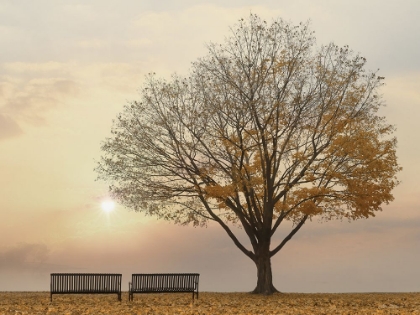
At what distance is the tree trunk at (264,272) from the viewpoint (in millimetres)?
29344

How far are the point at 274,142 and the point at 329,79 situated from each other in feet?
12.2

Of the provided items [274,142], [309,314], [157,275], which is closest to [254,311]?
[309,314]

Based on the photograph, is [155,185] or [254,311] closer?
[254,311]

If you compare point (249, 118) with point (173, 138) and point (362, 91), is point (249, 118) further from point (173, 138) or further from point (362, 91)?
point (362, 91)

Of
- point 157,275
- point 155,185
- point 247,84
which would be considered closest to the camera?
point 157,275

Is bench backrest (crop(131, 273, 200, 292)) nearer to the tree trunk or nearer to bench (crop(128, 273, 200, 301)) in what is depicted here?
bench (crop(128, 273, 200, 301))

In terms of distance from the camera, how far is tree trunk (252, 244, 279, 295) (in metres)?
29.3

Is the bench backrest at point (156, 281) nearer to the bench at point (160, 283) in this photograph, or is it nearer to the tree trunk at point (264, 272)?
the bench at point (160, 283)

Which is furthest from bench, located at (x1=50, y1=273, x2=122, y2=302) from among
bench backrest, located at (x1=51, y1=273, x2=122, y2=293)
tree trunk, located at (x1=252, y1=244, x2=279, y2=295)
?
tree trunk, located at (x1=252, y1=244, x2=279, y2=295)

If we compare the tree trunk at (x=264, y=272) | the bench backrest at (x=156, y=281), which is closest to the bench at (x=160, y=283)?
the bench backrest at (x=156, y=281)

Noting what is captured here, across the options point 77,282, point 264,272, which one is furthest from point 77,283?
point 264,272

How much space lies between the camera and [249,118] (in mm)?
27812

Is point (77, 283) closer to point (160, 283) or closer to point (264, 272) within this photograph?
point (160, 283)

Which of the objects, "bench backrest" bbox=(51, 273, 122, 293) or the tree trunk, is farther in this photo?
the tree trunk
